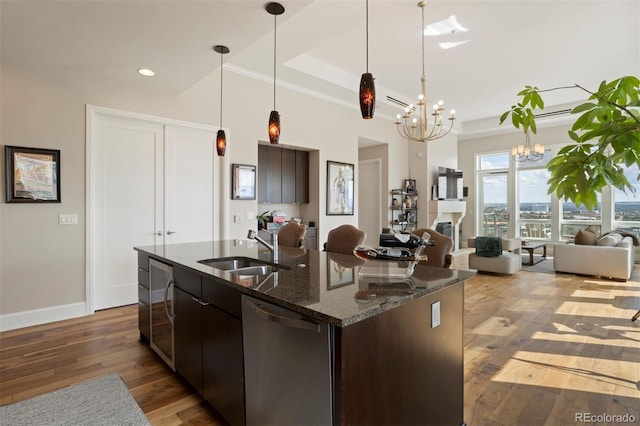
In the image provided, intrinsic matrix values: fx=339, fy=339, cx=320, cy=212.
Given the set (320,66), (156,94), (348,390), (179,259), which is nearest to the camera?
(348,390)

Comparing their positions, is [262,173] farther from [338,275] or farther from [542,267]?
[542,267]

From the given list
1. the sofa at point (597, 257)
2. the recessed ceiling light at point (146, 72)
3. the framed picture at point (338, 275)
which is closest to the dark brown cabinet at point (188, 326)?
the framed picture at point (338, 275)

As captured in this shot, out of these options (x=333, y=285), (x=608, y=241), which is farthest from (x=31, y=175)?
(x=608, y=241)

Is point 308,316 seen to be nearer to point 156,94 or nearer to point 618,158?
point 618,158

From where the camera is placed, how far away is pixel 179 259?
2303 millimetres

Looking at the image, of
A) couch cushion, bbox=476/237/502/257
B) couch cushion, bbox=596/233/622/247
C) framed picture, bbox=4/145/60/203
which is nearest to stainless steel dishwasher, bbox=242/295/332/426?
framed picture, bbox=4/145/60/203

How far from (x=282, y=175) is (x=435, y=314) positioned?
4.47 meters

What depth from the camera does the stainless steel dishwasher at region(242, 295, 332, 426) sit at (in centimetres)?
123

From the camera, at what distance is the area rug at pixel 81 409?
925 mm

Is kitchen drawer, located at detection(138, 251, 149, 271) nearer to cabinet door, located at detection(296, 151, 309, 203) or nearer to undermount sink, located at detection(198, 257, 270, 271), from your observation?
undermount sink, located at detection(198, 257, 270, 271)

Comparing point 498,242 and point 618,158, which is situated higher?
point 618,158

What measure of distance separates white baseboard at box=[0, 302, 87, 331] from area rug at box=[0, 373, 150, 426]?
3.17 metres

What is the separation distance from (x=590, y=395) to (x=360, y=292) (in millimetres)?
1878

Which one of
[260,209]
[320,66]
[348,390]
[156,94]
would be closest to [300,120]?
[320,66]
